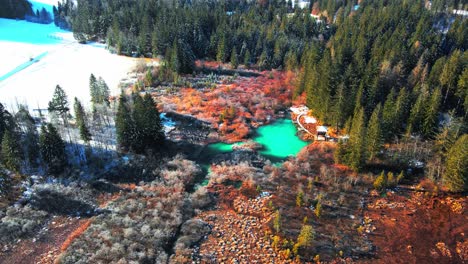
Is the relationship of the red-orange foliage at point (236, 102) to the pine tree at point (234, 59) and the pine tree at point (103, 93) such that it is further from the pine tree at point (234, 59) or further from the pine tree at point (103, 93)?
the pine tree at point (103, 93)

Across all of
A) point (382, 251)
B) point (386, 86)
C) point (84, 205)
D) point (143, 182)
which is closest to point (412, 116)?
point (386, 86)

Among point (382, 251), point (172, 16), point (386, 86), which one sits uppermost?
point (172, 16)

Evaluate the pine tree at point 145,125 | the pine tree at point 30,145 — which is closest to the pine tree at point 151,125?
the pine tree at point 145,125

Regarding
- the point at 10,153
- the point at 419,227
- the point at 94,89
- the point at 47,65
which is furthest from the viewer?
the point at 47,65

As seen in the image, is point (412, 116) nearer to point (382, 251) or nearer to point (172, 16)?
point (382, 251)

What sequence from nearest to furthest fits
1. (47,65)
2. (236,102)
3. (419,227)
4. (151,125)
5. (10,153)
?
(419,227), (10,153), (151,125), (236,102), (47,65)

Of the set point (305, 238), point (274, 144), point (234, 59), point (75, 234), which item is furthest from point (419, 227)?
point (234, 59)

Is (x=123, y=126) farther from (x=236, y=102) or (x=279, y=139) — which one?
(x=236, y=102)
